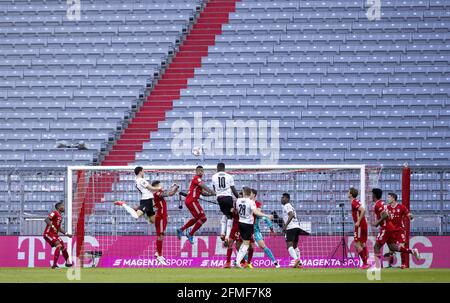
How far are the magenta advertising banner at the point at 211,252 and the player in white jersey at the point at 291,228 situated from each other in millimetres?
1242

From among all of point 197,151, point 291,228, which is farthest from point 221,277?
point 197,151

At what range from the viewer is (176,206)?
30.0 metres

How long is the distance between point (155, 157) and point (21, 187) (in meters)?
4.72

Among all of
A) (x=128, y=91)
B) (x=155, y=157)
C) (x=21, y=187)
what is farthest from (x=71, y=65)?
(x=21, y=187)

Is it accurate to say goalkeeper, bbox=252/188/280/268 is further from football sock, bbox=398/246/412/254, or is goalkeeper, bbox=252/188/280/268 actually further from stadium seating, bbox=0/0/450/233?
stadium seating, bbox=0/0/450/233

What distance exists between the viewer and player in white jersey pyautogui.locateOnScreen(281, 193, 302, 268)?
27.4 meters

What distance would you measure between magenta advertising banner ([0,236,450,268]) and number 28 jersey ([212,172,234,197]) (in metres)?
3.38

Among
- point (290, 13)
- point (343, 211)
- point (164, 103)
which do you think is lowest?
point (343, 211)

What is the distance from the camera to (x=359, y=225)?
26.1 metres

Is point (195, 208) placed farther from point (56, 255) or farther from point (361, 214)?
point (56, 255)

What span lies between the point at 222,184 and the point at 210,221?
3.88 meters

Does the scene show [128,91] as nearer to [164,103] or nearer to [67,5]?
[164,103]

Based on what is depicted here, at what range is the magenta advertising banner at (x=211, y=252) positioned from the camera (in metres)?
29.0

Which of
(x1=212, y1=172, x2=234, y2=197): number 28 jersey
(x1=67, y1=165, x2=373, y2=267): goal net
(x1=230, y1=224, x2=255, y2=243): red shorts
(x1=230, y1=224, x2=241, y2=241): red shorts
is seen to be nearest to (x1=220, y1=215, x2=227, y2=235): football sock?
(x1=230, y1=224, x2=255, y2=243): red shorts
